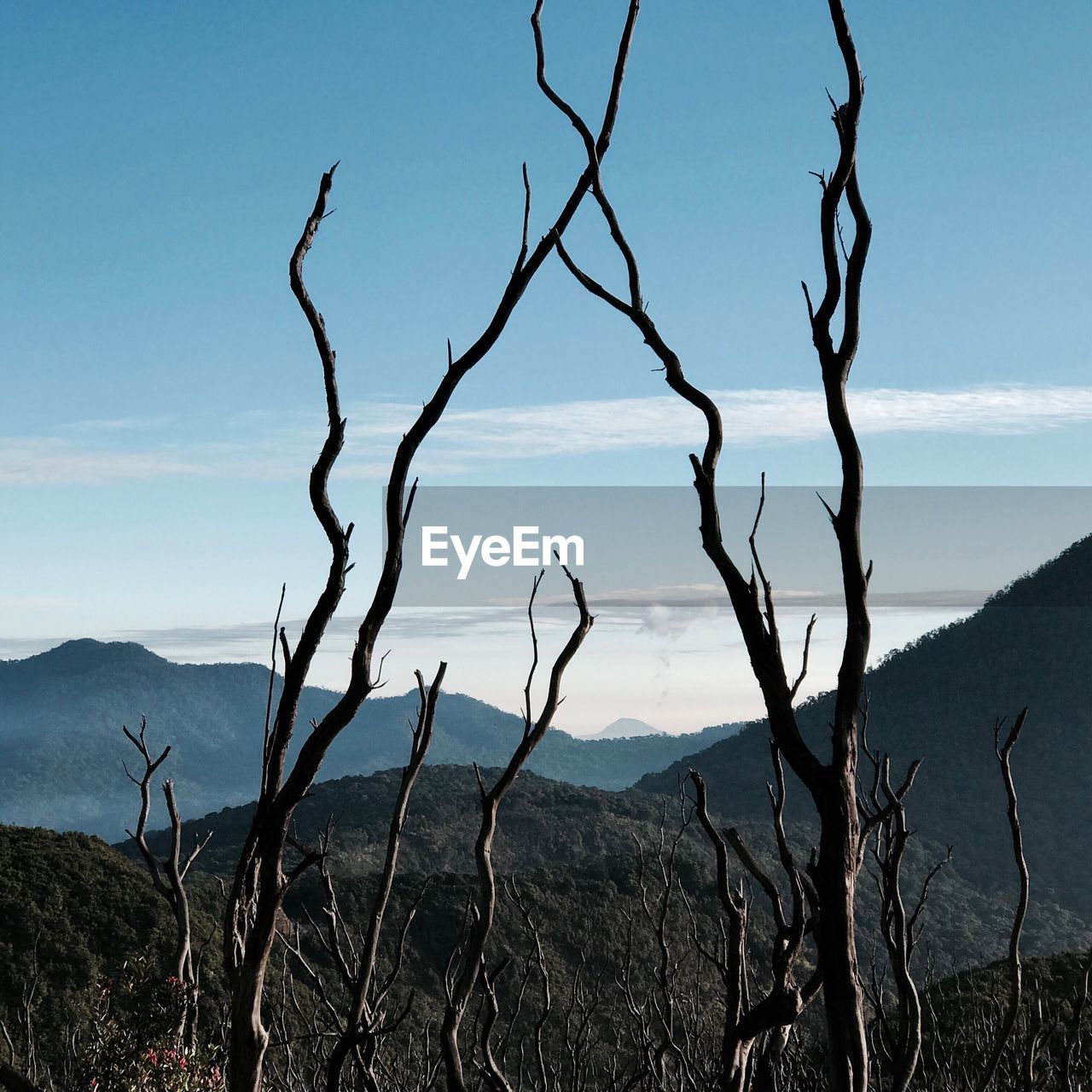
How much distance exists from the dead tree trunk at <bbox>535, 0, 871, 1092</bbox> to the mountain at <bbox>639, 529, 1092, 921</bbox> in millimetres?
57968

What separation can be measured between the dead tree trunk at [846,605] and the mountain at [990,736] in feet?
190

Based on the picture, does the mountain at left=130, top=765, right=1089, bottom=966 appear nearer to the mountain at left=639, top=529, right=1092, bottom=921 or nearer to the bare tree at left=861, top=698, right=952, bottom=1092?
the mountain at left=639, top=529, right=1092, bottom=921

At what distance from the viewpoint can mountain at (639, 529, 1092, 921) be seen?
61.5 meters

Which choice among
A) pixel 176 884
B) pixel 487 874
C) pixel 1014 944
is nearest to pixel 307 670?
pixel 487 874

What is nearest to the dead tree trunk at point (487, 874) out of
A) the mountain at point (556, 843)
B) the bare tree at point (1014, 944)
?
the bare tree at point (1014, 944)

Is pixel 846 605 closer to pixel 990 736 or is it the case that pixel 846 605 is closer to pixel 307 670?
pixel 307 670

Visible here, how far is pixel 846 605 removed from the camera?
6.49 ft

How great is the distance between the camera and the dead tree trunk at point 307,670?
234cm

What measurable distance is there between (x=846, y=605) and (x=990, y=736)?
7122cm

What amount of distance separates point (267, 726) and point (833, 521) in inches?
54.7

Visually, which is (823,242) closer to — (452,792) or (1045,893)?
(452,792)

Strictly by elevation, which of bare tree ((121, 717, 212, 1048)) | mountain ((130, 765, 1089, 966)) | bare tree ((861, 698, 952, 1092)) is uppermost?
bare tree ((861, 698, 952, 1092))

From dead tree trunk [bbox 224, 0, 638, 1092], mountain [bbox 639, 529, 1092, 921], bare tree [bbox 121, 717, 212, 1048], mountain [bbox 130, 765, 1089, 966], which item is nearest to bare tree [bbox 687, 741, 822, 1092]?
dead tree trunk [bbox 224, 0, 638, 1092]

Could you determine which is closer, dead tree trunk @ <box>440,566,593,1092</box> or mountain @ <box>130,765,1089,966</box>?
dead tree trunk @ <box>440,566,593,1092</box>
